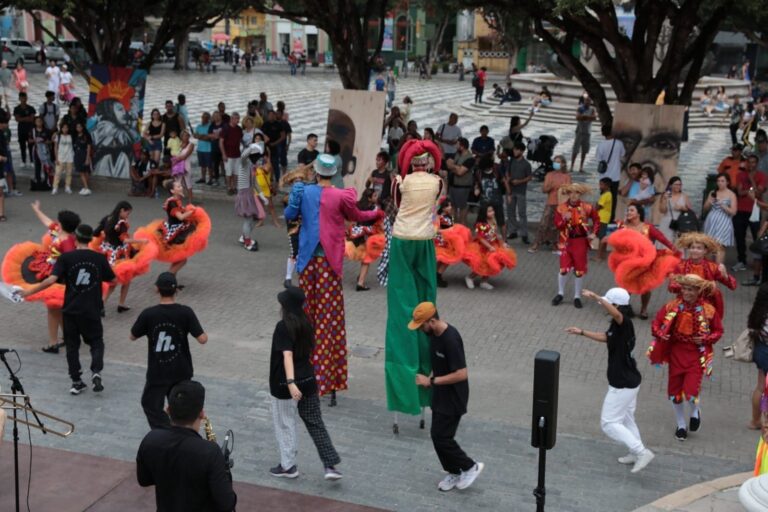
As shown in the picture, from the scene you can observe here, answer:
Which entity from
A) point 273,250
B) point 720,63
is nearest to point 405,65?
point 720,63

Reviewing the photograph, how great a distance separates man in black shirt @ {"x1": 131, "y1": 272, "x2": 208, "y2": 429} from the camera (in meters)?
7.82

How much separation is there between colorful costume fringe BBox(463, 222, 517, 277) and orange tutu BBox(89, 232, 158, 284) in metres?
4.39

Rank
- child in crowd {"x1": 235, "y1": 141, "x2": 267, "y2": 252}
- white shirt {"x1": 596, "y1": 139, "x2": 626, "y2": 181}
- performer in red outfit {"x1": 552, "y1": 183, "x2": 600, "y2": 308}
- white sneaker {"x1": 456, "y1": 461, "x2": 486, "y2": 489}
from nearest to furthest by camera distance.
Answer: white sneaker {"x1": 456, "y1": 461, "x2": 486, "y2": 489}, performer in red outfit {"x1": 552, "y1": 183, "x2": 600, "y2": 308}, child in crowd {"x1": 235, "y1": 141, "x2": 267, "y2": 252}, white shirt {"x1": 596, "y1": 139, "x2": 626, "y2": 181}

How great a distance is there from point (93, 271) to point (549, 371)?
496cm

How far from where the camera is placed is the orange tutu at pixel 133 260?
11609mm

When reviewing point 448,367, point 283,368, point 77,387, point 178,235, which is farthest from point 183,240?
point 448,367

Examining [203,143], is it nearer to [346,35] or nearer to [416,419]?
[346,35]

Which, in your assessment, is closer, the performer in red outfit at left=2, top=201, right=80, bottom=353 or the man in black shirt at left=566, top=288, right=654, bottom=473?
the man in black shirt at left=566, top=288, right=654, bottom=473

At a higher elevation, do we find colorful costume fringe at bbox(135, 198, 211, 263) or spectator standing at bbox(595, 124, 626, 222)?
spectator standing at bbox(595, 124, 626, 222)

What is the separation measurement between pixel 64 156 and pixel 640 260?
12.3 metres

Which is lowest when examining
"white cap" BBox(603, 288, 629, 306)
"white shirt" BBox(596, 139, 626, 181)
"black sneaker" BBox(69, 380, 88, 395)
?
"black sneaker" BBox(69, 380, 88, 395)

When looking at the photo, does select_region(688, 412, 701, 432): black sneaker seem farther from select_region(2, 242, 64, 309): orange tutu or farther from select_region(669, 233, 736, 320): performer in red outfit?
select_region(2, 242, 64, 309): orange tutu

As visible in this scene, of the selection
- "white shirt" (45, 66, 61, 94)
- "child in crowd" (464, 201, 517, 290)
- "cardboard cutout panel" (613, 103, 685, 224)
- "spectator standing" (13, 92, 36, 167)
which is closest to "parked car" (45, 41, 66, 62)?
"white shirt" (45, 66, 61, 94)

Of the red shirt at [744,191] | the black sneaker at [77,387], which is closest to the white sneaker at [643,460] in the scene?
the black sneaker at [77,387]
